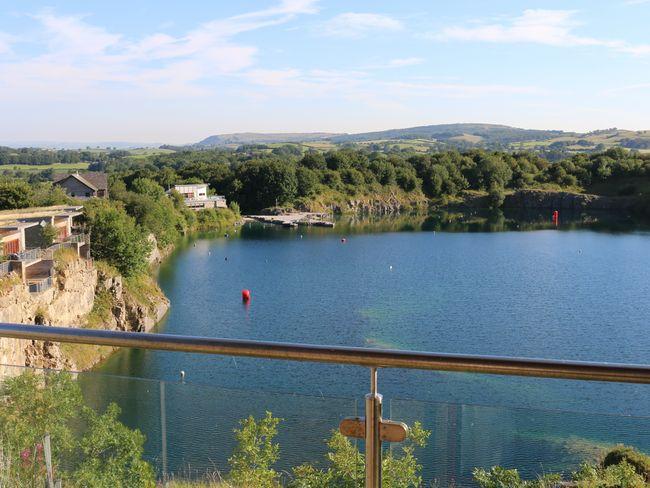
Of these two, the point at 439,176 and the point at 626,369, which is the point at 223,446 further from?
the point at 439,176

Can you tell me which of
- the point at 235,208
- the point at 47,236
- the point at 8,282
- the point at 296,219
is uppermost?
the point at 47,236

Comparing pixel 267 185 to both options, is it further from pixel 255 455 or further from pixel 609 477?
pixel 609 477

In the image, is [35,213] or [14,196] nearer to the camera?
[35,213]

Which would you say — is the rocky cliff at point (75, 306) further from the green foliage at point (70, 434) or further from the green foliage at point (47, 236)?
the green foliage at point (70, 434)

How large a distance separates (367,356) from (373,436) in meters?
0.31

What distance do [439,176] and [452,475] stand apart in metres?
75.7

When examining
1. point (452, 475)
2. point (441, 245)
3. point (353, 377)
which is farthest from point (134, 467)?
point (441, 245)

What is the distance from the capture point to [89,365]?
18.9 meters

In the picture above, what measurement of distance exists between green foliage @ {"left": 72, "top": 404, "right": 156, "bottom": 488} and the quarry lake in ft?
0.19

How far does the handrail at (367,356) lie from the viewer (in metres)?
1.91

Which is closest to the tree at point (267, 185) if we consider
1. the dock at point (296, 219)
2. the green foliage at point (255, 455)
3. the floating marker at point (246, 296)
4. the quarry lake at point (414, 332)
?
the dock at point (296, 219)

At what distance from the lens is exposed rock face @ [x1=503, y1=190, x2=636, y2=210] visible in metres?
68.8

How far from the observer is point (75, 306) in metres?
21.5

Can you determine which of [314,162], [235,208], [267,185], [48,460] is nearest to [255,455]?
[48,460]
